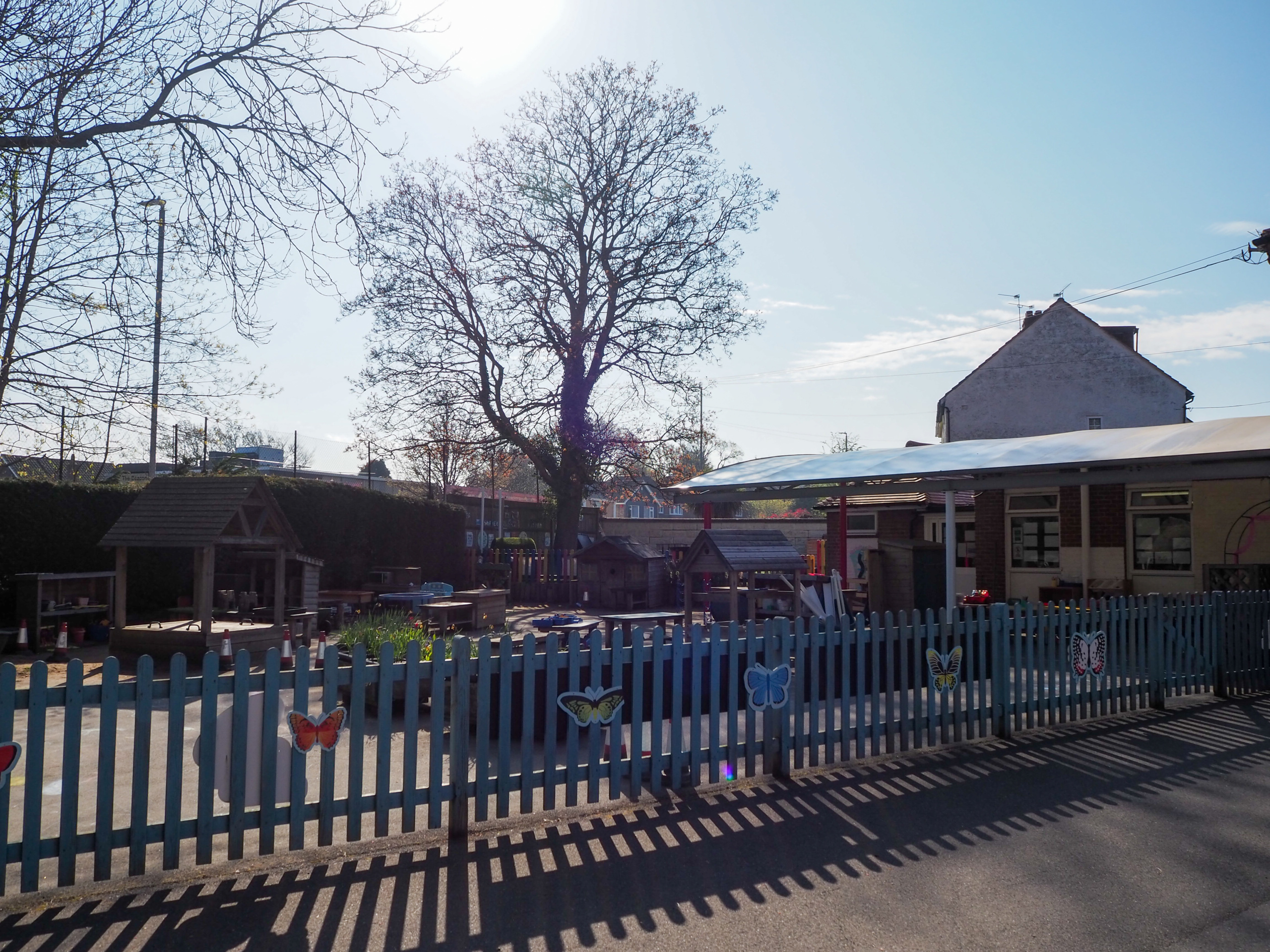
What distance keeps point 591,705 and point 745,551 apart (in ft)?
25.1

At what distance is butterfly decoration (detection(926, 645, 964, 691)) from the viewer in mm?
7441

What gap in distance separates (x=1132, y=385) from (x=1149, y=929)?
95.5ft

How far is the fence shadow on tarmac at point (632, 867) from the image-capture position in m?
3.96

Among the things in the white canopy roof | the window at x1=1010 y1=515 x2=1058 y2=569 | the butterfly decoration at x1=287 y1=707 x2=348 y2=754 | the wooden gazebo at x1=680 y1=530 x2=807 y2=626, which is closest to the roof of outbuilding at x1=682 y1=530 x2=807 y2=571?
the wooden gazebo at x1=680 y1=530 x2=807 y2=626

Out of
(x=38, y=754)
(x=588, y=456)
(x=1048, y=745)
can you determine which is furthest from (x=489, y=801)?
(x=588, y=456)

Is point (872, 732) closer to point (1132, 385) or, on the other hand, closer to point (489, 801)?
point (489, 801)

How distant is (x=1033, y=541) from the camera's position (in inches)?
722

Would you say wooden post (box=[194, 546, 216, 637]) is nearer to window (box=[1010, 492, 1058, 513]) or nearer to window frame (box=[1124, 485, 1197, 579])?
window (box=[1010, 492, 1058, 513])

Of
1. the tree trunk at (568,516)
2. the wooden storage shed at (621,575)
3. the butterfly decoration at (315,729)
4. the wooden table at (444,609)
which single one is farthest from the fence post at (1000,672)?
the tree trunk at (568,516)

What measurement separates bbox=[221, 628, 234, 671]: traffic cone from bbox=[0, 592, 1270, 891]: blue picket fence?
1810 millimetres

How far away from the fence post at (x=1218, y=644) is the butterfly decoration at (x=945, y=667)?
4.38 m

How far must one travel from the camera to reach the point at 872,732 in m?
7.07

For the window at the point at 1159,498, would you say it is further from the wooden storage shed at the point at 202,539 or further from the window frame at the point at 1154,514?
the wooden storage shed at the point at 202,539

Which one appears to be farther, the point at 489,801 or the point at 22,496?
the point at 22,496
